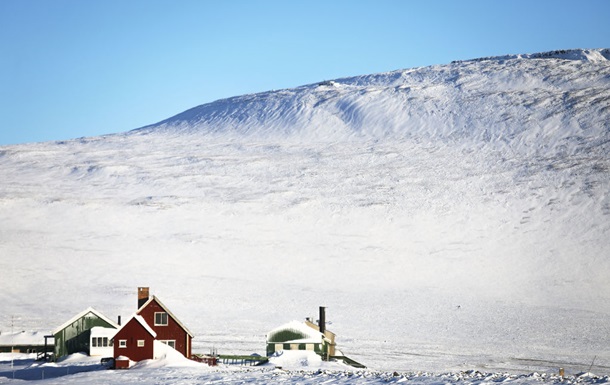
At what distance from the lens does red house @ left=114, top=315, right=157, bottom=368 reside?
134ft

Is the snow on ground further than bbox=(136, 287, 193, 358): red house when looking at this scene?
No

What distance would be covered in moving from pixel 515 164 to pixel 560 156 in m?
7.28

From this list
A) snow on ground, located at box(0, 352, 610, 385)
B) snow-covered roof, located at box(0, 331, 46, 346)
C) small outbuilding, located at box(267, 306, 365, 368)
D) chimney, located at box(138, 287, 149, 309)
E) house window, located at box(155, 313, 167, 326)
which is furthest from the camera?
snow-covered roof, located at box(0, 331, 46, 346)

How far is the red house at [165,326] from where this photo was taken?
43719mm

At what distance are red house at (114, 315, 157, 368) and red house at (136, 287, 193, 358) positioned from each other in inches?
98.7

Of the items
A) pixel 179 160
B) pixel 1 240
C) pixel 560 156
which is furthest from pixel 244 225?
pixel 560 156

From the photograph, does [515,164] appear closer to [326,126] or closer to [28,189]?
[326,126]

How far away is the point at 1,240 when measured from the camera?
313ft

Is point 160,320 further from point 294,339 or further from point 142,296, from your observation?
point 294,339

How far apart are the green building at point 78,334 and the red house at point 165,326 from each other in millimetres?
2736

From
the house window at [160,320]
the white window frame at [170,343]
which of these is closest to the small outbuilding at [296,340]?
the white window frame at [170,343]

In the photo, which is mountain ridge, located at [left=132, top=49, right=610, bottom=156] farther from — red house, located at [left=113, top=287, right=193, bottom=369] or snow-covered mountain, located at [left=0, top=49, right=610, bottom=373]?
red house, located at [left=113, top=287, right=193, bottom=369]

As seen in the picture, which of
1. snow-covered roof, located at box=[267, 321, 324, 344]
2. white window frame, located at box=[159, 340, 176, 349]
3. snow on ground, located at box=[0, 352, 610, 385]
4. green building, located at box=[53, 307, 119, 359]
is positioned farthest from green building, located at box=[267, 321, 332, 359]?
green building, located at box=[53, 307, 119, 359]

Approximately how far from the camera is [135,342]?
41.0 metres
